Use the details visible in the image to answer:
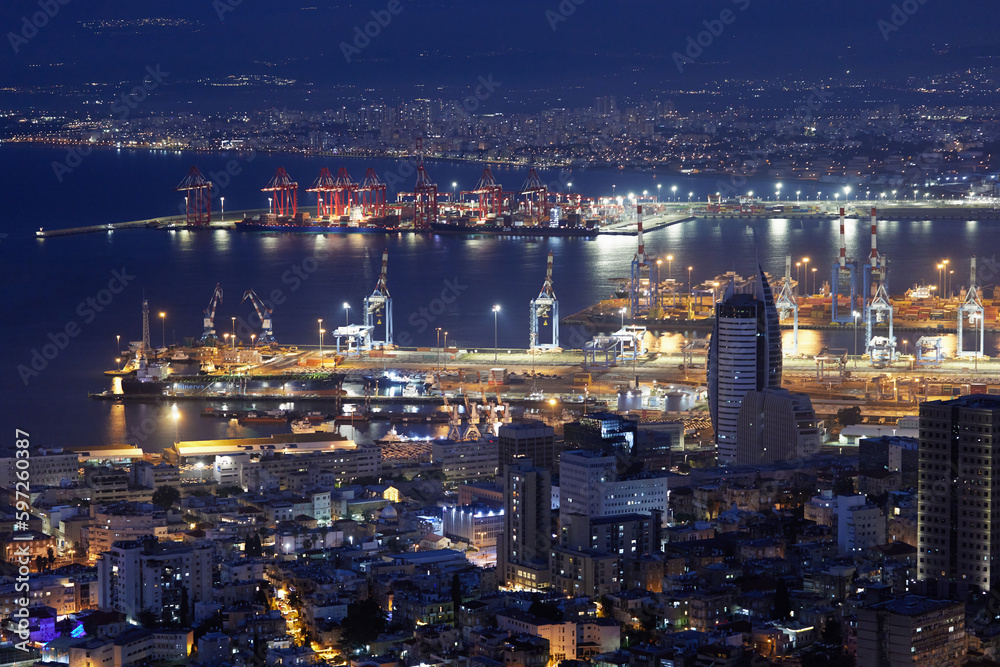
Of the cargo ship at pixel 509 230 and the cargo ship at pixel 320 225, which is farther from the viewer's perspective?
the cargo ship at pixel 320 225

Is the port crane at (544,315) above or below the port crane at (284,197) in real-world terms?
below

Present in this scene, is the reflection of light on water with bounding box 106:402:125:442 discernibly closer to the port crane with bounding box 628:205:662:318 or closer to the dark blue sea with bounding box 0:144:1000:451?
the dark blue sea with bounding box 0:144:1000:451

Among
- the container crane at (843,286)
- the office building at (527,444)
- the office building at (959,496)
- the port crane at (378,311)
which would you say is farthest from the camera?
the container crane at (843,286)

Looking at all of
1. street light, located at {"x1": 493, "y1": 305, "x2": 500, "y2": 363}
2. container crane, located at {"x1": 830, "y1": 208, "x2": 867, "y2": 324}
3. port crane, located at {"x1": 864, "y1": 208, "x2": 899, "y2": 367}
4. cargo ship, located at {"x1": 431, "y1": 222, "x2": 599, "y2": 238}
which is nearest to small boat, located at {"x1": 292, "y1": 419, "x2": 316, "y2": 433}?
street light, located at {"x1": 493, "y1": 305, "x2": 500, "y2": 363}

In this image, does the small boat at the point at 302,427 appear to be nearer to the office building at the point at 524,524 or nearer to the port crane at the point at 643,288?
the office building at the point at 524,524

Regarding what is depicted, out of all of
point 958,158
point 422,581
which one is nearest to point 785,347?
point 422,581

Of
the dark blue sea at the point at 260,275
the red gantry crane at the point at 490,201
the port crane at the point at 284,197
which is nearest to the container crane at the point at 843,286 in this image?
the dark blue sea at the point at 260,275

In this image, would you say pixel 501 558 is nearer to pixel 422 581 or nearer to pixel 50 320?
pixel 422 581

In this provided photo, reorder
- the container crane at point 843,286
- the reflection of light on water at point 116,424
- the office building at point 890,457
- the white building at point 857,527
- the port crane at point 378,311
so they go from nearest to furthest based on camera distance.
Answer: the white building at point 857,527 < the office building at point 890,457 < the reflection of light on water at point 116,424 < the port crane at point 378,311 < the container crane at point 843,286

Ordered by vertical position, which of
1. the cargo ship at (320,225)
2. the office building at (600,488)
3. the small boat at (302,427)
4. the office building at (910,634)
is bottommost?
the office building at (910,634)
